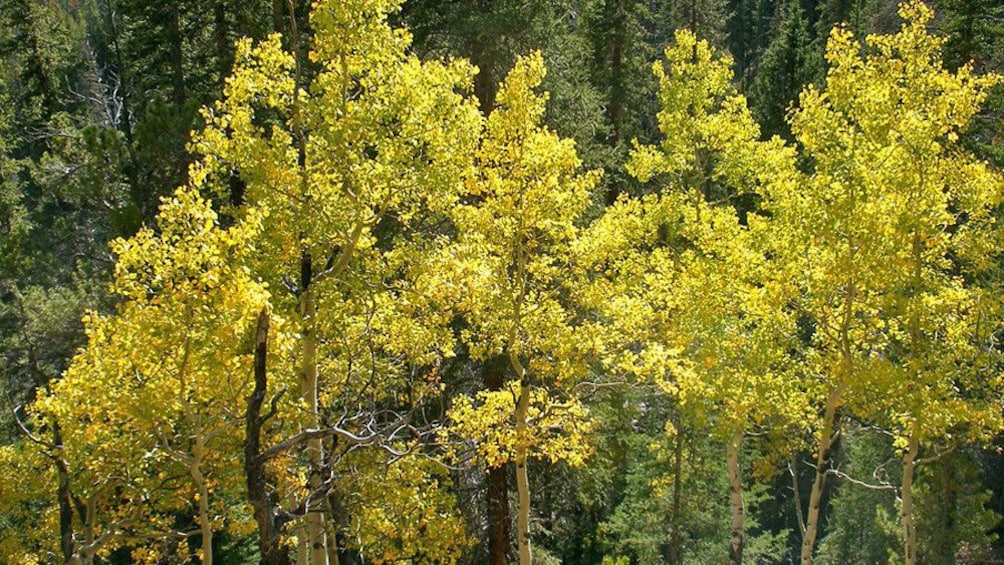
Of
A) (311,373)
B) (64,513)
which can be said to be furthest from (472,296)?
(64,513)

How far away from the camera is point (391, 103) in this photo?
8.67 meters

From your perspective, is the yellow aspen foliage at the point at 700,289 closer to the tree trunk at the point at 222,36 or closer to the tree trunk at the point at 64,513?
the tree trunk at the point at 64,513

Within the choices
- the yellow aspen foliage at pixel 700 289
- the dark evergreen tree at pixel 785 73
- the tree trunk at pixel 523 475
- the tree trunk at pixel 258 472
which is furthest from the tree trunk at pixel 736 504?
the dark evergreen tree at pixel 785 73

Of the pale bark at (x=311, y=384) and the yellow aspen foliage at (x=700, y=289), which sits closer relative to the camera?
the pale bark at (x=311, y=384)

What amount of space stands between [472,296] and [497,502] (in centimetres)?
459

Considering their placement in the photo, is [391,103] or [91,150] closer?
[391,103]

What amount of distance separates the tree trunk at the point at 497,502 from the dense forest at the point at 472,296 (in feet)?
0.19

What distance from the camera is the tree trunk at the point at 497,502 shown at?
13.8 meters

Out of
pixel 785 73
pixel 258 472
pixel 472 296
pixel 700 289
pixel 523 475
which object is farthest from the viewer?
pixel 785 73

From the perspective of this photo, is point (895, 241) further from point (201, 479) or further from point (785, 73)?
point (785, 73)

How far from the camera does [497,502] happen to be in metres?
14.0

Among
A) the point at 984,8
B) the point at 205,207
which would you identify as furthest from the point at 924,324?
the point at 984,8

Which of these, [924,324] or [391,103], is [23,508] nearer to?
[391,103]

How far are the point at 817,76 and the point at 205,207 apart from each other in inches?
1091
